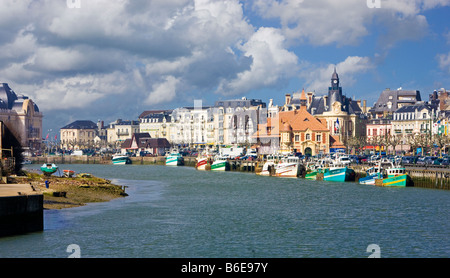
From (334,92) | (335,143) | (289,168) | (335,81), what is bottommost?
(289,168)

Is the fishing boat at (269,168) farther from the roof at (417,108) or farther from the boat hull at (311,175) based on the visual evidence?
the roof at (417,108)

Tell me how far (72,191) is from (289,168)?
51080 millimetres

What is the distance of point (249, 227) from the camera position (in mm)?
50688

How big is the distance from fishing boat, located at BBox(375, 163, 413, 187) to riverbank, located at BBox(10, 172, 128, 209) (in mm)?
34329

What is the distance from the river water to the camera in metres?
40.6

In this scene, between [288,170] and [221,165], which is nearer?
[288,170]

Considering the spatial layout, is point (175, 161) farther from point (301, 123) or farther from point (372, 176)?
point (372, 176)

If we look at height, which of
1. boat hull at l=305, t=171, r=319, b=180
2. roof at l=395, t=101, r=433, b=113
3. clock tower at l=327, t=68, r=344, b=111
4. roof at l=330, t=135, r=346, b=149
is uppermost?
clock tower at l=327, t=68, r=344, b=111

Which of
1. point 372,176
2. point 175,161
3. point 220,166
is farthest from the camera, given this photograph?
point 175,161

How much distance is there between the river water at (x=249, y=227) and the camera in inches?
1598

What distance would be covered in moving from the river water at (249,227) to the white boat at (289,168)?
34574 millimetres

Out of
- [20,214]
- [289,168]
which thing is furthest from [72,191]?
[289,168]

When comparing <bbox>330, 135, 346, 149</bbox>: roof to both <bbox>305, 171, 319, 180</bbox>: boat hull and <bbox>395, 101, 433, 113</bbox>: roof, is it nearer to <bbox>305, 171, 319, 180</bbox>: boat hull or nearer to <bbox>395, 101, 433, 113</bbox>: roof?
<bbox>395, 101, 433, 113</bbox>: roof

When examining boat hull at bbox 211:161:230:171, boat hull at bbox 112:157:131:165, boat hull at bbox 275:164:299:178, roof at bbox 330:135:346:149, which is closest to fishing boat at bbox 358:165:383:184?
boat hull at bbox 275:164:299:178
